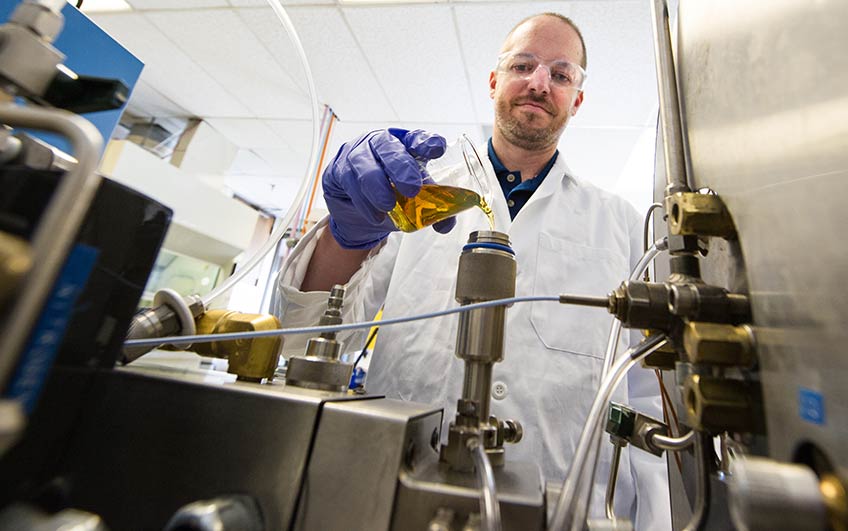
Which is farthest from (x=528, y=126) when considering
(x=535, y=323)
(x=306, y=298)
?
(x=306, y=298)

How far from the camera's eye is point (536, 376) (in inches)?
33.4

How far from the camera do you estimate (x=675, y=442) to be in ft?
1.06

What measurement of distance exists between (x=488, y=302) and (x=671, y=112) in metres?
0.25

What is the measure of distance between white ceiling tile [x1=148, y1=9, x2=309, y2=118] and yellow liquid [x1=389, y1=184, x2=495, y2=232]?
79.6 inches

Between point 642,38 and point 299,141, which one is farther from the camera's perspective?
point 299,141

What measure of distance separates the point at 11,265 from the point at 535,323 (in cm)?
85

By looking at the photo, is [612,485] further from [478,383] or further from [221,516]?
[221,516]

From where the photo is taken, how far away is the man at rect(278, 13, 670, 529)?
75 centimetres

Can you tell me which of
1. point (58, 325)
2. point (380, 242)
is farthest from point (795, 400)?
point (380, 242)

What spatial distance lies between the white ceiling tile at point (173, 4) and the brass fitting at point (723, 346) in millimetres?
2491

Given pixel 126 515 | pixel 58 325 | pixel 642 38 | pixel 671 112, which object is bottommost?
pixel 126 515

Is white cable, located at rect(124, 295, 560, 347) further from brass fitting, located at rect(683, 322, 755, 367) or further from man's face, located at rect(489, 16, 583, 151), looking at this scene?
man's face, located at rect(489, 16, 583, 151)

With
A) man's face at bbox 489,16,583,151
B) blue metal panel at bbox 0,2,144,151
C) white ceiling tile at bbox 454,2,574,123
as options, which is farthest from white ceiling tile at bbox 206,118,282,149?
man's face at bbox 489,16,583,151

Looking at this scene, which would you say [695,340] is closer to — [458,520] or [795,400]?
[795,400]
